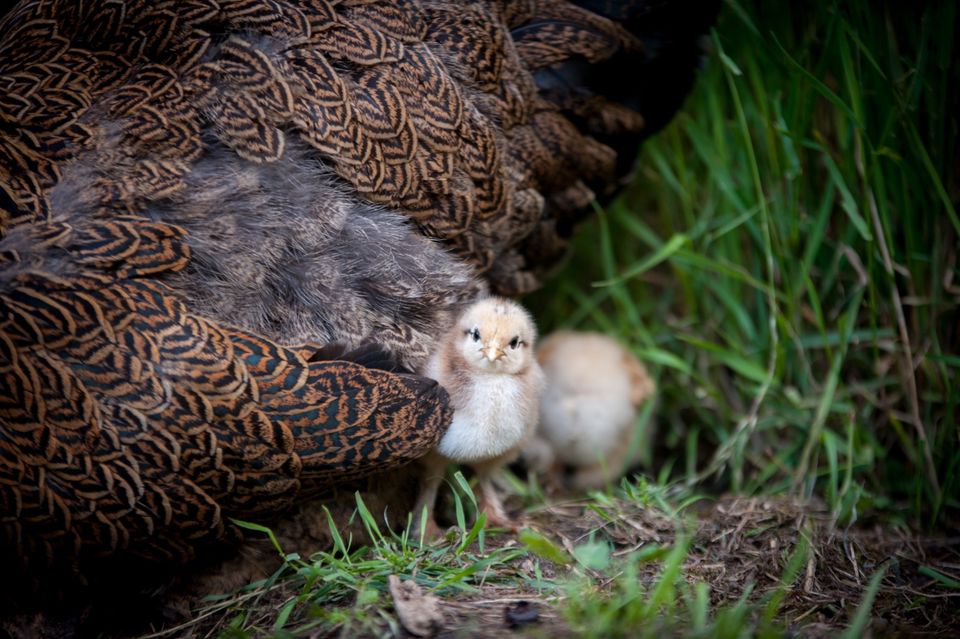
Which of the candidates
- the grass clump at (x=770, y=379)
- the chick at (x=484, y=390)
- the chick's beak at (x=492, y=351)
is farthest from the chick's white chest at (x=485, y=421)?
the grass clump at (x=770, y=379)

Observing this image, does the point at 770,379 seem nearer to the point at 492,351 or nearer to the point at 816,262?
the point at 816,262

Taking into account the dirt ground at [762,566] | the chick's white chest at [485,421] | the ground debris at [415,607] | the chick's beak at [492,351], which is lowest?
the dirt ground at [762,566]

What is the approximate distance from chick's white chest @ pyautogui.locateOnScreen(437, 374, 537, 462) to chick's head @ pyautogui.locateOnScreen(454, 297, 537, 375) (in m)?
0.06

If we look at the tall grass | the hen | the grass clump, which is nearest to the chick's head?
the hen

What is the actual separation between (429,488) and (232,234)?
1.07 meters

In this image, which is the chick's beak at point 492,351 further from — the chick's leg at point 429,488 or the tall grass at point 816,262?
the tall grass at point 816,262

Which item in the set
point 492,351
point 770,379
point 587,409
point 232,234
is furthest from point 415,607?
point 770,379

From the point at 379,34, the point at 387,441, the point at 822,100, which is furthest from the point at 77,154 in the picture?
the point at 822,100

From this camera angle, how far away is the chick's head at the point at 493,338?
2625 millimetres

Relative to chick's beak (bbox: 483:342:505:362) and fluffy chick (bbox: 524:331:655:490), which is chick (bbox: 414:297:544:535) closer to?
chick's beak (bbox: 483:342:505:362)

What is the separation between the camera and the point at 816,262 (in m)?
3.57

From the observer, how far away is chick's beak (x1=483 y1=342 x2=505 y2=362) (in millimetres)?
2596

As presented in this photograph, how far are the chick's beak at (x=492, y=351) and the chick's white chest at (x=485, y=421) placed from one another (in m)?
0.10

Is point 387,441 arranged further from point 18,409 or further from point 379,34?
point 379,34
